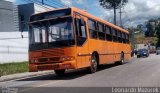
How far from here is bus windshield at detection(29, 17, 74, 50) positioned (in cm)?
1739

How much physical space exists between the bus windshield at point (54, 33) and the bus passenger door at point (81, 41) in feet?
1.71

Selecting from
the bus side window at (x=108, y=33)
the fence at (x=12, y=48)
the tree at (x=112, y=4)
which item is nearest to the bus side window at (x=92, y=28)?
the bus side window at (x=108, y=33)

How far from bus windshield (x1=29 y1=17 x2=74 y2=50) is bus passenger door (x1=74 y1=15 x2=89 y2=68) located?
52cm

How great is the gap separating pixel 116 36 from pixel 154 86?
14.9 metres

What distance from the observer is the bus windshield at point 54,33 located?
17391 millimetres

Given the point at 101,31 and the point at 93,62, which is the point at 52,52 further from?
the point at 101,31

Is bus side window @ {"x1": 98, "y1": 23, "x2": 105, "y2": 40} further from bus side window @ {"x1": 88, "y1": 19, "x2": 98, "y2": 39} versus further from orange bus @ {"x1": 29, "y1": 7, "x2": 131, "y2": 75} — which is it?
orange bus @ {"x1": 29, "y1": 7, "x2": 131, "y2": 75}

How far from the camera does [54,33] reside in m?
17.6

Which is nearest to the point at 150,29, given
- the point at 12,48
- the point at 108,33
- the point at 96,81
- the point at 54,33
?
the point at 12,48

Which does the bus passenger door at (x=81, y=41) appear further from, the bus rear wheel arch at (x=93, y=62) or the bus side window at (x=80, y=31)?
the bus rear wheel arch at (x=93, y=62)

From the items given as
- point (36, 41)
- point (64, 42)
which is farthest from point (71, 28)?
point (36, 41)

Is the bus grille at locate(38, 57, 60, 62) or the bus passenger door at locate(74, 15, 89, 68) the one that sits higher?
the bus passenger door at locate(74, 15, 89, 68)

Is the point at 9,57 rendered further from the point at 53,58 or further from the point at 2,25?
the point at 53,58

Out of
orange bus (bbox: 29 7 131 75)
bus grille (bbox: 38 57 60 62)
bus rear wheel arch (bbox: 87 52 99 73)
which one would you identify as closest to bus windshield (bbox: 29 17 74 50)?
orange bus (bbox: 29 7 131 75)
